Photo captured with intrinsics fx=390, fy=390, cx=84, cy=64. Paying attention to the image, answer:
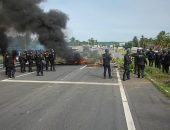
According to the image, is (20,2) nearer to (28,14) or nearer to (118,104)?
(28,14)

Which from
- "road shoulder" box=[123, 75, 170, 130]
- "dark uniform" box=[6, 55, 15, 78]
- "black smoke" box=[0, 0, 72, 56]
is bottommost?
"road shoulder" box=[123, 75, 170, 130]

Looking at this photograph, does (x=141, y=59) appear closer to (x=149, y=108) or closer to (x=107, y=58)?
(x=107, y=58)

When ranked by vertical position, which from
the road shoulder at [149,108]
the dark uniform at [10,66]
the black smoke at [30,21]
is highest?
the black smoke at [30,21]

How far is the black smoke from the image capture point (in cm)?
4006

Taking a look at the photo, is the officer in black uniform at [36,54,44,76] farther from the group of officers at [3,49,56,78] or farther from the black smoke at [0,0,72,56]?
the black smoke at [0,0,72,56]

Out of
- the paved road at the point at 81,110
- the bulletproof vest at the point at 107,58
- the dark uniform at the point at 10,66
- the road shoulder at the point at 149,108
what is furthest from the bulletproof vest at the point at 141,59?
the paved road at the point at 81,110

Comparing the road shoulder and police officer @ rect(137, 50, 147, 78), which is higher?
police officer @ rect(137, 50, 147, 78)

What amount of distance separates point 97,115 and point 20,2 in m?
32.6

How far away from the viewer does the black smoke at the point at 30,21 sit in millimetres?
40062

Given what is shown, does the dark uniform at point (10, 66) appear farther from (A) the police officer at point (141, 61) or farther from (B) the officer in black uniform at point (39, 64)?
(A) the police officer at point (141, 61)

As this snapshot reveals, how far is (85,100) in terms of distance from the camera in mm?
12969

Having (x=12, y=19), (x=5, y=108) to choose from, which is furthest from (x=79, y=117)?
(x=12, y=19)

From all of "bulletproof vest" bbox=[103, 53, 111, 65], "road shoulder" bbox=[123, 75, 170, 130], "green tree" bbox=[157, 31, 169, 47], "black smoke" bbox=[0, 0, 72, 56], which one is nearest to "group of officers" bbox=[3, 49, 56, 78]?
"bulletproof vest" bbox=[103, 53, 111, 65]

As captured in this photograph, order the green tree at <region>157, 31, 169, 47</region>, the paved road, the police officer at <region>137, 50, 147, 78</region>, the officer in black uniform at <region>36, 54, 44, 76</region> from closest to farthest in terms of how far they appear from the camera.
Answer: the paved road → the police officer at <region>137, 50, 147, 78</region> → the officer in black uniform at <region>36, 54, 44, 76</region> → the green tree at <region>157, 31, 169, 47</region>
